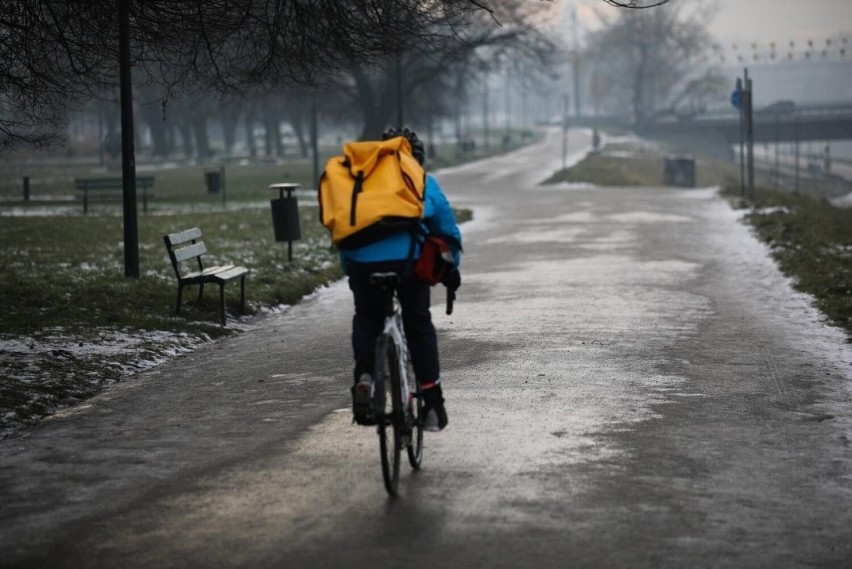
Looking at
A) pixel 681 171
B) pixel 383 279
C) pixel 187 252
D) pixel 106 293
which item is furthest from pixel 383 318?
pixel 681 171

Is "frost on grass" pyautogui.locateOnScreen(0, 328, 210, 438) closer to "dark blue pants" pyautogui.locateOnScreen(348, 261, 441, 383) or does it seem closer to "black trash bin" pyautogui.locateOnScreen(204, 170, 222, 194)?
"dark blue pants" pyautogui.locateOnScreen(348, 261, 441, 383)

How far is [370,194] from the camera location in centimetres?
645

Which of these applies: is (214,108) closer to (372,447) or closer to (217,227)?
(217,227)

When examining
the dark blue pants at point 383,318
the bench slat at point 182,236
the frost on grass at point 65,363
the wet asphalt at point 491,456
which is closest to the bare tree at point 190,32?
the bench slat at point 182,236

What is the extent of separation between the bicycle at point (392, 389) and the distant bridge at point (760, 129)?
317ft

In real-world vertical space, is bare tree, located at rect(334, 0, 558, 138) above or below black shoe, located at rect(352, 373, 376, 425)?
above

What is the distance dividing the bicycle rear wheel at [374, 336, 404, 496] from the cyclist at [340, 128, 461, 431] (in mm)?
115

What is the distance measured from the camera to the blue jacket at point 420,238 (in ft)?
21.5

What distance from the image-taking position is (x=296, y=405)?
8984 millimetres

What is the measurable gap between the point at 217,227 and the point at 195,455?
19.3 meters

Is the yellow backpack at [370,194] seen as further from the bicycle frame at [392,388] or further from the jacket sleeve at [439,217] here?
the bicycle frame at [392,388]

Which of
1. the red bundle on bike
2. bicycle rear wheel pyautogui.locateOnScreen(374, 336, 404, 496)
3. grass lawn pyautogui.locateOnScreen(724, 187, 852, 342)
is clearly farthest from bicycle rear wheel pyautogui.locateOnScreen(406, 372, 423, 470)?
grass lawn pyautogui.locateOnScreen(724, 187, 852, 342)

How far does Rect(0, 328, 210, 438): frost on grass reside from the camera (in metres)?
9.19

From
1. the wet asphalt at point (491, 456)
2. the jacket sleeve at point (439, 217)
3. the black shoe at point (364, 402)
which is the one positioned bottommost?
the wet asphalt at point (491, 456)
